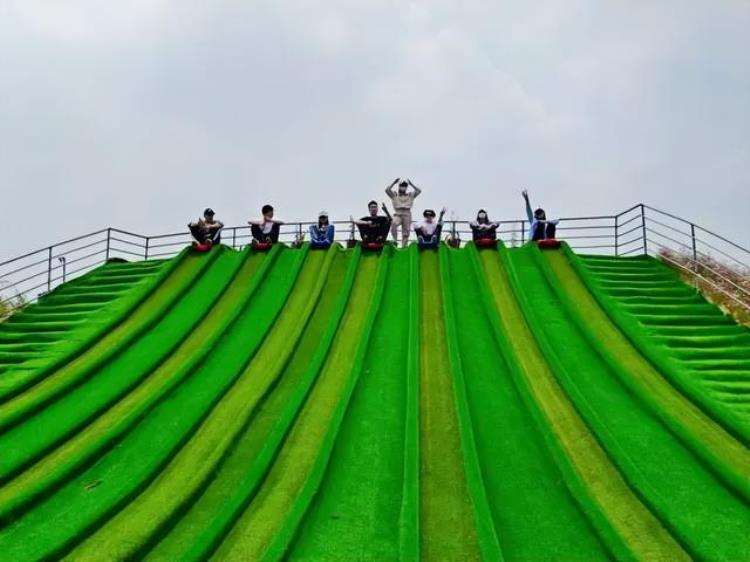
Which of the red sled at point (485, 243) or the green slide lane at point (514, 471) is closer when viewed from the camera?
the green slide lane at point (514, 471)

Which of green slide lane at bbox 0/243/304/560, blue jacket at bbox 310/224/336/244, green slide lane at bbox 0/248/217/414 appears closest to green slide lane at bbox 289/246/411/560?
green slide lane at bbox 0/243/304/560

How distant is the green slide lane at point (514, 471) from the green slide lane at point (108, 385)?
402 cm

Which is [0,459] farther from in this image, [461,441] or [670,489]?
[670,489]

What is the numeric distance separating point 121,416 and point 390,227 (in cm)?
788

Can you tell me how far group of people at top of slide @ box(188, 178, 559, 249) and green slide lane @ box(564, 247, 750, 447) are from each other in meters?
1.74

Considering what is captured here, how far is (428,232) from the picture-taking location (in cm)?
1391

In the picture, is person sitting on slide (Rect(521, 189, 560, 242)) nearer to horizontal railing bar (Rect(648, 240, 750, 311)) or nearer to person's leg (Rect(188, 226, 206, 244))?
horizontal railing bar (Rect(648, 240, 750, 311))

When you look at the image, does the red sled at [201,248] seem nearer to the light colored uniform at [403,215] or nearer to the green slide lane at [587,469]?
the light colored uniform at [403,215]

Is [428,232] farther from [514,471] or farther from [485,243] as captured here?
[514,471]

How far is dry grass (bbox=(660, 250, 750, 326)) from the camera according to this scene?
10.7 meters

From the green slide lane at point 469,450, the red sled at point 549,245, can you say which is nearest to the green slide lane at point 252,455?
the green slide lane at point 469,450

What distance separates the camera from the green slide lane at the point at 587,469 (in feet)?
17.8

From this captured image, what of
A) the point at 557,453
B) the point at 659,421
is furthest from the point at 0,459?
the point at 659,421

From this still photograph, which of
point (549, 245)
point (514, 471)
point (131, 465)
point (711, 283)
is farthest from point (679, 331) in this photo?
point (131, 465)
